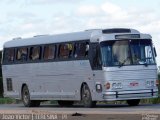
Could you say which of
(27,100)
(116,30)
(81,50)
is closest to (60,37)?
(81,50)

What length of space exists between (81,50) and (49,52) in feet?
10.2

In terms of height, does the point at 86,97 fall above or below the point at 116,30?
below

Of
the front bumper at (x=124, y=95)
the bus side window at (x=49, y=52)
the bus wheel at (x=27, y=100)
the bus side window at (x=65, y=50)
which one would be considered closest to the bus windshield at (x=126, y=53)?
the front bumper at (x=124, y=95)

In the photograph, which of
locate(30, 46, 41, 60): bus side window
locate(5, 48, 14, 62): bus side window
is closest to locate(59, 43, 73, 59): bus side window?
locate(30, 46, 41, 60): bus side window

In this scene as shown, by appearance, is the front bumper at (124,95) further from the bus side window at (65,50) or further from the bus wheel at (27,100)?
the bus wheel at (27,100)

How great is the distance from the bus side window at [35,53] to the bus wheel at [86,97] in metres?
4.26

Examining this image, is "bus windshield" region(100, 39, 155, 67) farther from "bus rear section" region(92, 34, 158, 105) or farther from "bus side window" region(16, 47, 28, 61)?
"bus side window" region(16, 47, 28, 61)

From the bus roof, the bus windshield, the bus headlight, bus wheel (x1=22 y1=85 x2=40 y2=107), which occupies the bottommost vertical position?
bus wheel (x1=22 y1=85 x2=40 y2=107)

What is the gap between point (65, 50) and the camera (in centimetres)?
3525

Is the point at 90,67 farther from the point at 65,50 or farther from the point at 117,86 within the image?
the point at 65,50

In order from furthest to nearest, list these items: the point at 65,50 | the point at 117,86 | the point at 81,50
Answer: the point at 65,50 → the point at 81,50 → the point at 117,86

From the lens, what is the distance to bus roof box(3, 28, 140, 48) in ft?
109

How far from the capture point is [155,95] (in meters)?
33.0

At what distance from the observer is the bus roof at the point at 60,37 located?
33.2m
